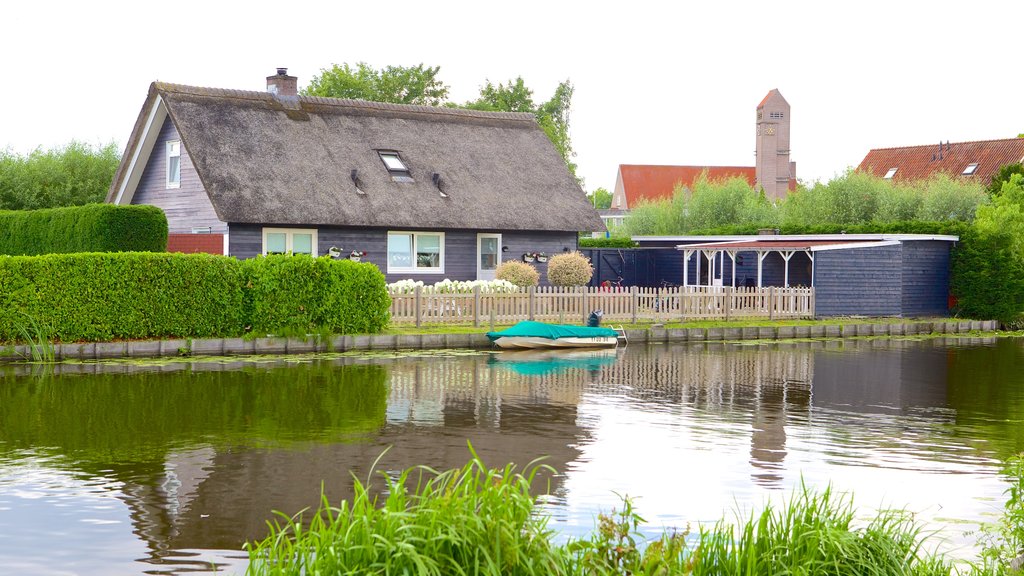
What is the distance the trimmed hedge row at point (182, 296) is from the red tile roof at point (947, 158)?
45098 mm

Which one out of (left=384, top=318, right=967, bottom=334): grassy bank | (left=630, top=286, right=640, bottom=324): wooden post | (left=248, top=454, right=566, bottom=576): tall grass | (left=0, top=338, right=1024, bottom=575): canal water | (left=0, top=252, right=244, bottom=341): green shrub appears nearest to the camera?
(left=248, top=454, right=566, bottom=576): tall grass

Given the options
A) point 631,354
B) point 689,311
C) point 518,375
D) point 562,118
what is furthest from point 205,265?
point 562,118

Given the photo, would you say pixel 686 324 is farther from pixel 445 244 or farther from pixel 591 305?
pixel 445 244

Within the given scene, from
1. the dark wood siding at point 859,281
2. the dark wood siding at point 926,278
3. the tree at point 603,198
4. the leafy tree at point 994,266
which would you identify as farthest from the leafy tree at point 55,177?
the tree at point 603,198

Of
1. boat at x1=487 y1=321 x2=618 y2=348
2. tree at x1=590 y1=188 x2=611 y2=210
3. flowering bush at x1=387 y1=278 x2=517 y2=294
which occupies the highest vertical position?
tree at x1=590 y1=188 x2=611 y2=210

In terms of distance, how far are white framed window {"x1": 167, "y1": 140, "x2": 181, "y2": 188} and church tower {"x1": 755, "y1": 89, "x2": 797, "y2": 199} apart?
62196 mm

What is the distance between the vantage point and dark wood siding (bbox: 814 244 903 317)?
37469mm

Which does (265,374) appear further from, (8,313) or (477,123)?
(477,123)

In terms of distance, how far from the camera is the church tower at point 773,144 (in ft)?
302

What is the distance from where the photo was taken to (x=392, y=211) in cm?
3628

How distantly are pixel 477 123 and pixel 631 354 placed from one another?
17.4 metres

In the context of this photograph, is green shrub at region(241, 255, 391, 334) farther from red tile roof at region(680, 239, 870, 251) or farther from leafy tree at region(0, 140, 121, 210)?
leafy tree at region(0, 140, 121, 210)

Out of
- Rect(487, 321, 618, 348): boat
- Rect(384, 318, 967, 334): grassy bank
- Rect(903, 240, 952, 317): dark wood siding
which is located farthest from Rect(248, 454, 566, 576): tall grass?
Rect(903, 240, 952, 317): dark wood siding

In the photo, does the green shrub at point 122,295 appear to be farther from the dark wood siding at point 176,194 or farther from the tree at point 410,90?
the tree at point 410,90
